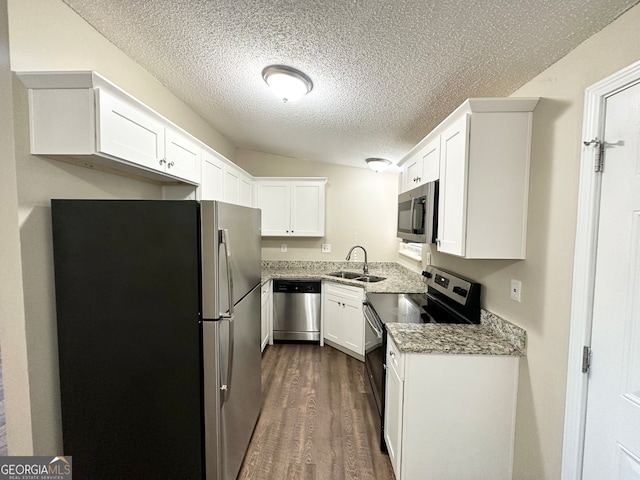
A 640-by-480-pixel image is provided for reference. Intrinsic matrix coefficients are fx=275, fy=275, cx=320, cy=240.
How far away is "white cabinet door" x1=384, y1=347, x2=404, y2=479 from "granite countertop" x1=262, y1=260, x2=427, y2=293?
1173 mm

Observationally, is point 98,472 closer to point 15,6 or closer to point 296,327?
point 15,6

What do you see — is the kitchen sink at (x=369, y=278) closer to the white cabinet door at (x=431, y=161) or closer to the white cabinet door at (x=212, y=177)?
the white cabinet door at (x=431, y=161)

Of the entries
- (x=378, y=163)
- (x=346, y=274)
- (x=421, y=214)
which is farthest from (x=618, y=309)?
(x=346, y=274)

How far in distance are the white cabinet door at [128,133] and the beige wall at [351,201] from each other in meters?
2.48

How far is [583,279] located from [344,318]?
2503 mm

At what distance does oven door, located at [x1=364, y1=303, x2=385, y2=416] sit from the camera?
74.7 inches

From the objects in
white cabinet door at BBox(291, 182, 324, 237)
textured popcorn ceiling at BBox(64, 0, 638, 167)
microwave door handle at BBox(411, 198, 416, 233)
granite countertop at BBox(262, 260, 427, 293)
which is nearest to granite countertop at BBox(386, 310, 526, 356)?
microwave door handle at BBox(411, 198, 416, 233)

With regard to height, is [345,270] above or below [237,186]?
below

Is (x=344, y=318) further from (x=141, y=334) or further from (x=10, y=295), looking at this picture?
(x=10, y=295)

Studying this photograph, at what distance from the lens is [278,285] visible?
358 cm

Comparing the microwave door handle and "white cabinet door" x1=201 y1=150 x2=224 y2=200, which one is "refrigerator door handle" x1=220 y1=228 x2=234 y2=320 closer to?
"white cabinet door" x1=201 y1=150 x2=224 y2=200

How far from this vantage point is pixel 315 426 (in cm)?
215

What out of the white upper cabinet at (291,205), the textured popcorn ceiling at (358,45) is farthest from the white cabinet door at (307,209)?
the textured popcorn ceiling at (358,45)

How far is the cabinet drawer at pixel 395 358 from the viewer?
59.5 inches
